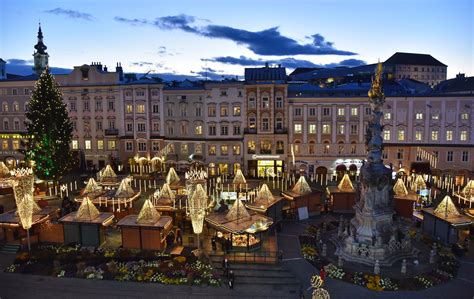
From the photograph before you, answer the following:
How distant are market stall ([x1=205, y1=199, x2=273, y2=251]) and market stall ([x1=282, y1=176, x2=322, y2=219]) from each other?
915 cm

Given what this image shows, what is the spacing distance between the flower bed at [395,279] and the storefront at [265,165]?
31599 millimetres

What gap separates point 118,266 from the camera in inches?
1196

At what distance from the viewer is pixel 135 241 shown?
3328cm

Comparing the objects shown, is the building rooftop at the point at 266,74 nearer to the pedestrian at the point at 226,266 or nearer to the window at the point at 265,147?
the window at the point at 265,147

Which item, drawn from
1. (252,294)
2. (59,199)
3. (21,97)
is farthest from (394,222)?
(21,97)

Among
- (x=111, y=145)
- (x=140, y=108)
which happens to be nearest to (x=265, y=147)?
(x=140, y=108)

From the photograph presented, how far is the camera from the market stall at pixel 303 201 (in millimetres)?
42656

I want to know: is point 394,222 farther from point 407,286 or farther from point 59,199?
point 59,199

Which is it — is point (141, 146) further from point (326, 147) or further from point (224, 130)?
point (326, 147)

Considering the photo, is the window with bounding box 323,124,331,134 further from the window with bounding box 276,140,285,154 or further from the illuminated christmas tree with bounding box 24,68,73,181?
the illuminated christmas tree with bounding box 24,68,73,181

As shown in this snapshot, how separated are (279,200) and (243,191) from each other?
9.86 metres

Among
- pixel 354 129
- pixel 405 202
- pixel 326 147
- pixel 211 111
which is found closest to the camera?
pixel 405 202

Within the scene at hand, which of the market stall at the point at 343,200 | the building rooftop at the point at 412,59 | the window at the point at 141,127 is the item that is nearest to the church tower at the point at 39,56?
the window at the point at 141,127

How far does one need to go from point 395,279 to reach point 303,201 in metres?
16.3
